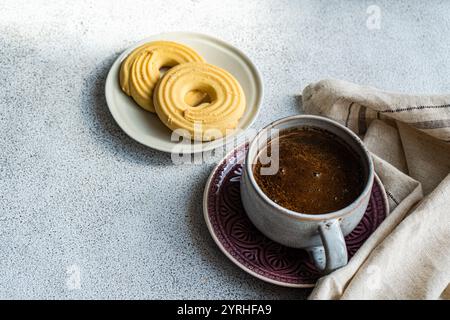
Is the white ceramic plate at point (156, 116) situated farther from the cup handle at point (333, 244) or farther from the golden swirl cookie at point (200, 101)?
the cup handle at point (333, 244)

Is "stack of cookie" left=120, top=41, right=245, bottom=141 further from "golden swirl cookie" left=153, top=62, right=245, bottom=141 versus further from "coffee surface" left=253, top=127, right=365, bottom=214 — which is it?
"coffee surface" left=253, top=127, right=365, bottom=214

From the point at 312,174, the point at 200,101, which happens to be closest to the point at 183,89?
the point at 200,101

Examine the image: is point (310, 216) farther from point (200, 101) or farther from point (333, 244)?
point (200, 101)

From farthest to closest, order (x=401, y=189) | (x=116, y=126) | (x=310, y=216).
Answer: (x=116, y=126) < (x=401, y=189) < (x=310, y=216)

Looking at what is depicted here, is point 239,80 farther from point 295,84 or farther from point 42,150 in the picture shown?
point 42,150

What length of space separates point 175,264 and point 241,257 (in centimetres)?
9

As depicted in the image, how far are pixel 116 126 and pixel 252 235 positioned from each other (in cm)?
29

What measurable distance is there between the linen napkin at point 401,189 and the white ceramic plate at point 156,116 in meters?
0.09

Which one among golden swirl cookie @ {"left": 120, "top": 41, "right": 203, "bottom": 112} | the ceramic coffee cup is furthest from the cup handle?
golden swirl cookie @ {"left": 120, "top": 41, "right": 203, "bottom": 112}

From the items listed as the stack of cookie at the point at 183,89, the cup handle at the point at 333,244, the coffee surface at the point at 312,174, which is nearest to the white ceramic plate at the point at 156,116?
the stack of cookie at the point at 183,89

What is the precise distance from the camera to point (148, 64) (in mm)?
833

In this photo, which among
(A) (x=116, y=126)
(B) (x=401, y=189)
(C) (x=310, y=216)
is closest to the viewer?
(C) (x=310, y=216)

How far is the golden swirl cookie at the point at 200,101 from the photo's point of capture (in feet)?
2.54

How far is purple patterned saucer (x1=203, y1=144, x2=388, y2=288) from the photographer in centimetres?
65
